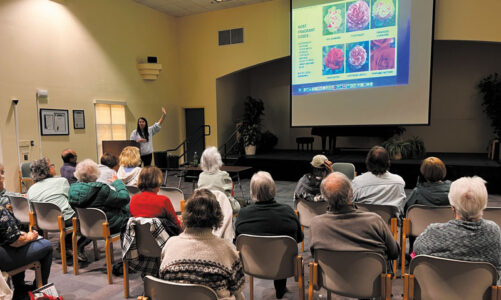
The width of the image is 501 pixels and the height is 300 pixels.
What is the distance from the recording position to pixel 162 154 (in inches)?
298

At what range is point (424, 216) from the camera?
262 cm

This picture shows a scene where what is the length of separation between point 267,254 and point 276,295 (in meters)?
0.67

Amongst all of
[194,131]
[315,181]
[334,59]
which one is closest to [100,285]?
[315,181]

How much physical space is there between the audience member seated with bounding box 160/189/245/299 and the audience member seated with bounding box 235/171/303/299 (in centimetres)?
60

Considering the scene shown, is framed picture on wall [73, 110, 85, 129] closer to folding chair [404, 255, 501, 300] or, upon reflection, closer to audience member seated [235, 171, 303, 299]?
audience member seated [235, 171, 303, 299]

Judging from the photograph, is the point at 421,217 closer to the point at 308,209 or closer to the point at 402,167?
the point at 308,209

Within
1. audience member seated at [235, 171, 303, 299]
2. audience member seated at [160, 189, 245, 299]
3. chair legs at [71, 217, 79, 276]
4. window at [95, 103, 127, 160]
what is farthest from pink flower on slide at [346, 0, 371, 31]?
audience member seated at [160, 189, 245, 299]

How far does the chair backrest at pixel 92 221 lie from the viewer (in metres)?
2.83

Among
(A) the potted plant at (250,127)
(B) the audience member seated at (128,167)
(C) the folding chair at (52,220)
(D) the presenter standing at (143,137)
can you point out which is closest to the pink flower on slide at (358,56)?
(A) the potted plant at (250,127)

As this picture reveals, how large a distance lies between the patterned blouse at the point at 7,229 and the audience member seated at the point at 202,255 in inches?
52.6

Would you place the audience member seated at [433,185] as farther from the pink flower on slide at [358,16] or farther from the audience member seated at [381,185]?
the pink flower on slide at [358,16]

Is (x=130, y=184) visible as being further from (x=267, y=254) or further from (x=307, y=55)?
(x=307, y=55)

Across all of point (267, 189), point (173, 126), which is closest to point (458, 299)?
point (267, 189)

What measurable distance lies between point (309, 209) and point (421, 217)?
92cm
